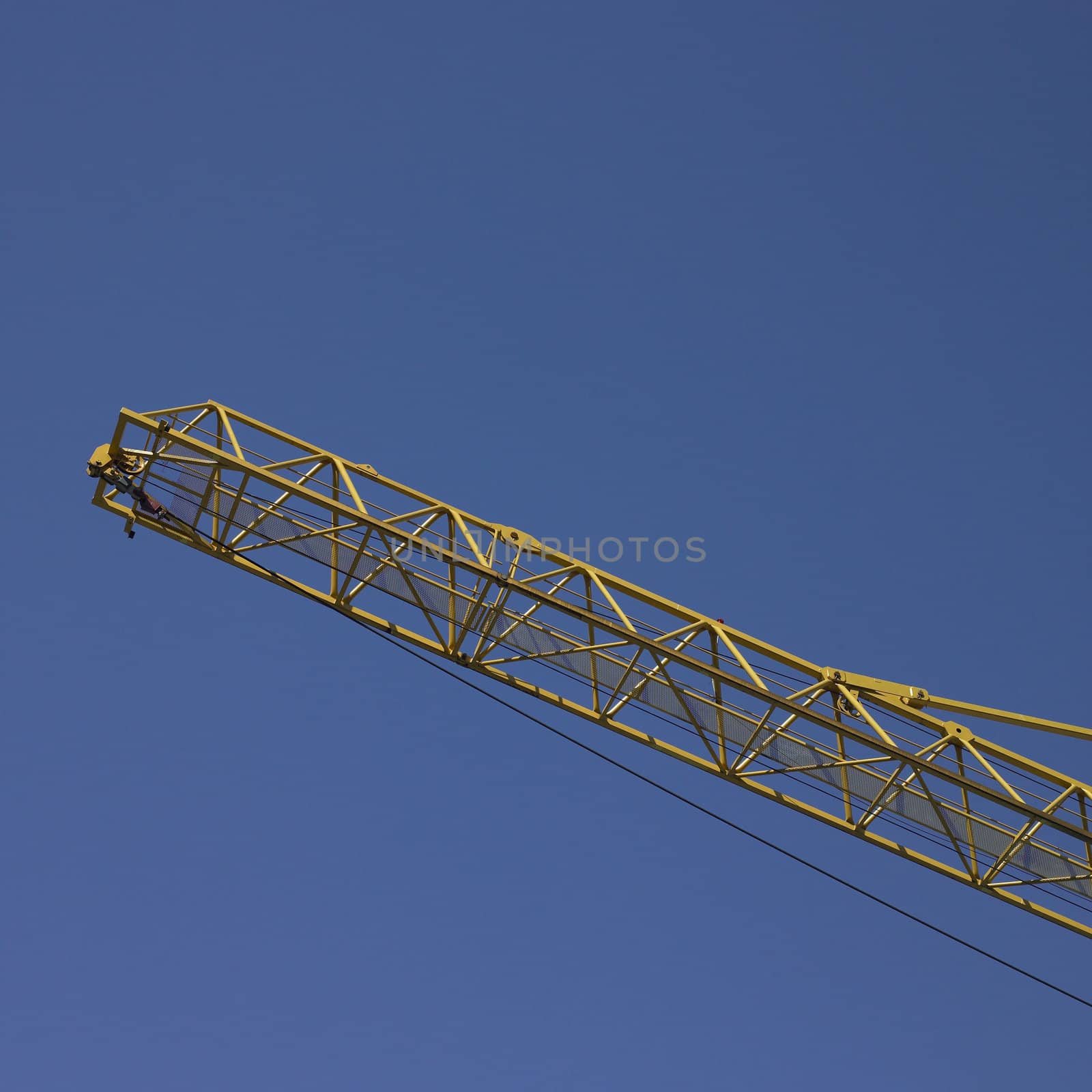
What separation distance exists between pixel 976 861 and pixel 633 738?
6.11m

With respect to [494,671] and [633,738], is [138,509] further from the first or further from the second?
[633,738]

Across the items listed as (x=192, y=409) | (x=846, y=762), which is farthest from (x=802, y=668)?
(x=192, y=409)

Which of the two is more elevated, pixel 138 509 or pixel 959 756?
pixel 959 756

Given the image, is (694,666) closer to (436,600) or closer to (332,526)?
(436,600)

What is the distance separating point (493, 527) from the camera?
87.8 ft

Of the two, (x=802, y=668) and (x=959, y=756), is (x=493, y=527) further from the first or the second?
(x=959, y=756)

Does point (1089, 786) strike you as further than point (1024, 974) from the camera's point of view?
No

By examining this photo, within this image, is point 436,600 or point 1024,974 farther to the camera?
point 1024,974

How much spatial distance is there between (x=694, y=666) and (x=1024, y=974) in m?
9.80

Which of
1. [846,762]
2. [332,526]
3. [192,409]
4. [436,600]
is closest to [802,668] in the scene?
[846,762]

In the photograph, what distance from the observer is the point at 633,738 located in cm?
2692

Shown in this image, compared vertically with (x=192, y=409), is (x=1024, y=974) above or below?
below

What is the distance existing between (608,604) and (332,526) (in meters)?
4.56

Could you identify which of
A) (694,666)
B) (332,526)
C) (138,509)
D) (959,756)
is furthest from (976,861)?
(138,509)
